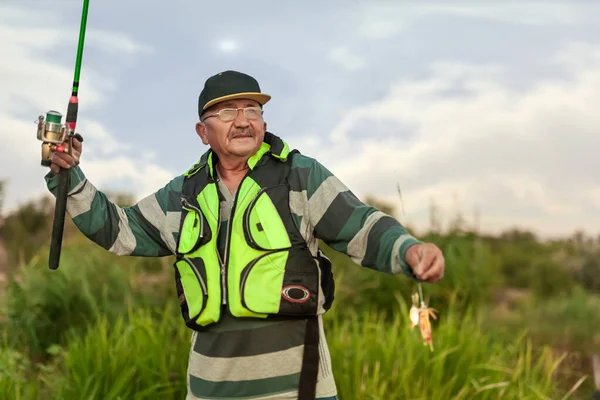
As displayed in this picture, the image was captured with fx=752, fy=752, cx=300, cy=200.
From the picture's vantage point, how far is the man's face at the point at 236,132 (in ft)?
11.3

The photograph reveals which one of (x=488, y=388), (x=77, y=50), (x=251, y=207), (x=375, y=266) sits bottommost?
(x=488, y=388)

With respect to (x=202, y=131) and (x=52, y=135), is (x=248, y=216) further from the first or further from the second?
(x=52, y=135)

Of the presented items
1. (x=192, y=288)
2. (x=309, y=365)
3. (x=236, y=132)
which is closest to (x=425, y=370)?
(x=309, y=365)

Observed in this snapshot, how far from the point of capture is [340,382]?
16.9 ft

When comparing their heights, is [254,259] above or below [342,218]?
below

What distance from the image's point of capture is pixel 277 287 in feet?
10.8

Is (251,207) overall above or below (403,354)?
above

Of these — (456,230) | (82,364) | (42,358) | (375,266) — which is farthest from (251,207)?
(456,230)

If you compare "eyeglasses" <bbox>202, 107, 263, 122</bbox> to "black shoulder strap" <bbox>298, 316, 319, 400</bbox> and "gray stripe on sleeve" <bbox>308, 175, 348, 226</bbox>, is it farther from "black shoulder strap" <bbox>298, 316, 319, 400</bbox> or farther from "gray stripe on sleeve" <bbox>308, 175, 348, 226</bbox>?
"black shoulder strap" <bbox>298, 316, 319, 400</bbox>

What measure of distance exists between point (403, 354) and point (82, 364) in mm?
2310

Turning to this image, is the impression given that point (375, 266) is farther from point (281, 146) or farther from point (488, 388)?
point (488, 388)

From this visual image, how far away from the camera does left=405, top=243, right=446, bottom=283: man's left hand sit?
284cm

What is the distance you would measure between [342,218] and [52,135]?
133 cm

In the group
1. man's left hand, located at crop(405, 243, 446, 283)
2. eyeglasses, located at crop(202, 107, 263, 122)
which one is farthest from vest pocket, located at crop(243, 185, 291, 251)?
man's left hand, located at crop(405, 243, 446, 283)
